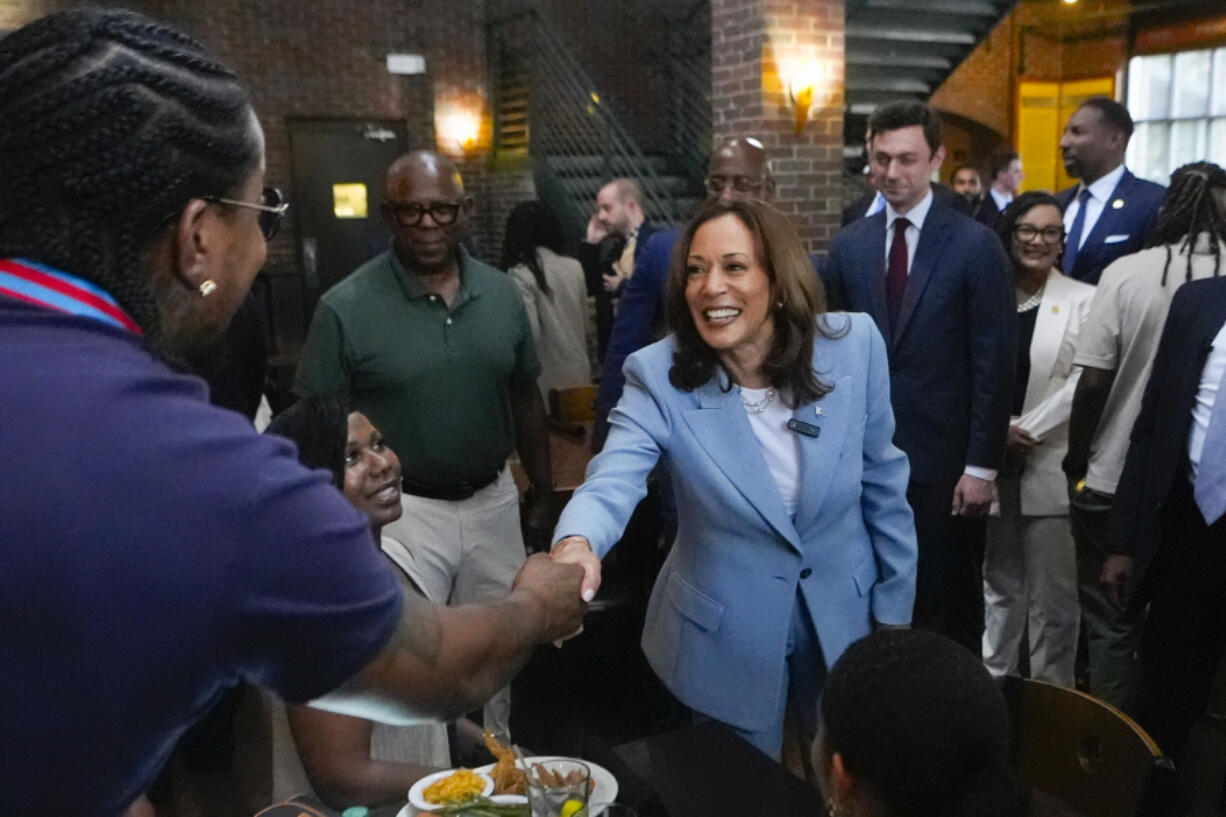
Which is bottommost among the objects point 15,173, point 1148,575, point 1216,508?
point 1148,575

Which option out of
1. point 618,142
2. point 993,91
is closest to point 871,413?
point 618,142

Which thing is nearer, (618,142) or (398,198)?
(398,198)

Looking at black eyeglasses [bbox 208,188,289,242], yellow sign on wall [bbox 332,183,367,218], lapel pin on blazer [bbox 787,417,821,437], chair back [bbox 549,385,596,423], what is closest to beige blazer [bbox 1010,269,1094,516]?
lapel pin on blazer [bbox 787,417,821,437]

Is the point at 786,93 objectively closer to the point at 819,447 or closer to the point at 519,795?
the point at 819,447

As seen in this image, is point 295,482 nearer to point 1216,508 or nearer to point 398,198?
point 398,198

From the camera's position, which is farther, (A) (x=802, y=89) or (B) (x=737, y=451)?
(A) (x=802, y=89)

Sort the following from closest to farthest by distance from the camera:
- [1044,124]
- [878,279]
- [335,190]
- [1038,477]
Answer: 1. [878,279]
2. [1038,477]
3. [335,190]
4. [1044,124]

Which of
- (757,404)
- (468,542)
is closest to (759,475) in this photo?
(757,404)

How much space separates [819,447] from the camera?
221cm

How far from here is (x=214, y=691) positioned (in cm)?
90

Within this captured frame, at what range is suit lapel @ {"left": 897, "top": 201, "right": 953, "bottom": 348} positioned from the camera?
10.6ft

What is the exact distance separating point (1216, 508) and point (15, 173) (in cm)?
273

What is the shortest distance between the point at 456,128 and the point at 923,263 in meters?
8.89

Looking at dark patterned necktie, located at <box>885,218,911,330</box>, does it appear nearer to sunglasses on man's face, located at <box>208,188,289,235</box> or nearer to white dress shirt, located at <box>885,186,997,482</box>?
white dress shirt, located at <box>885,186,997,482</box>
